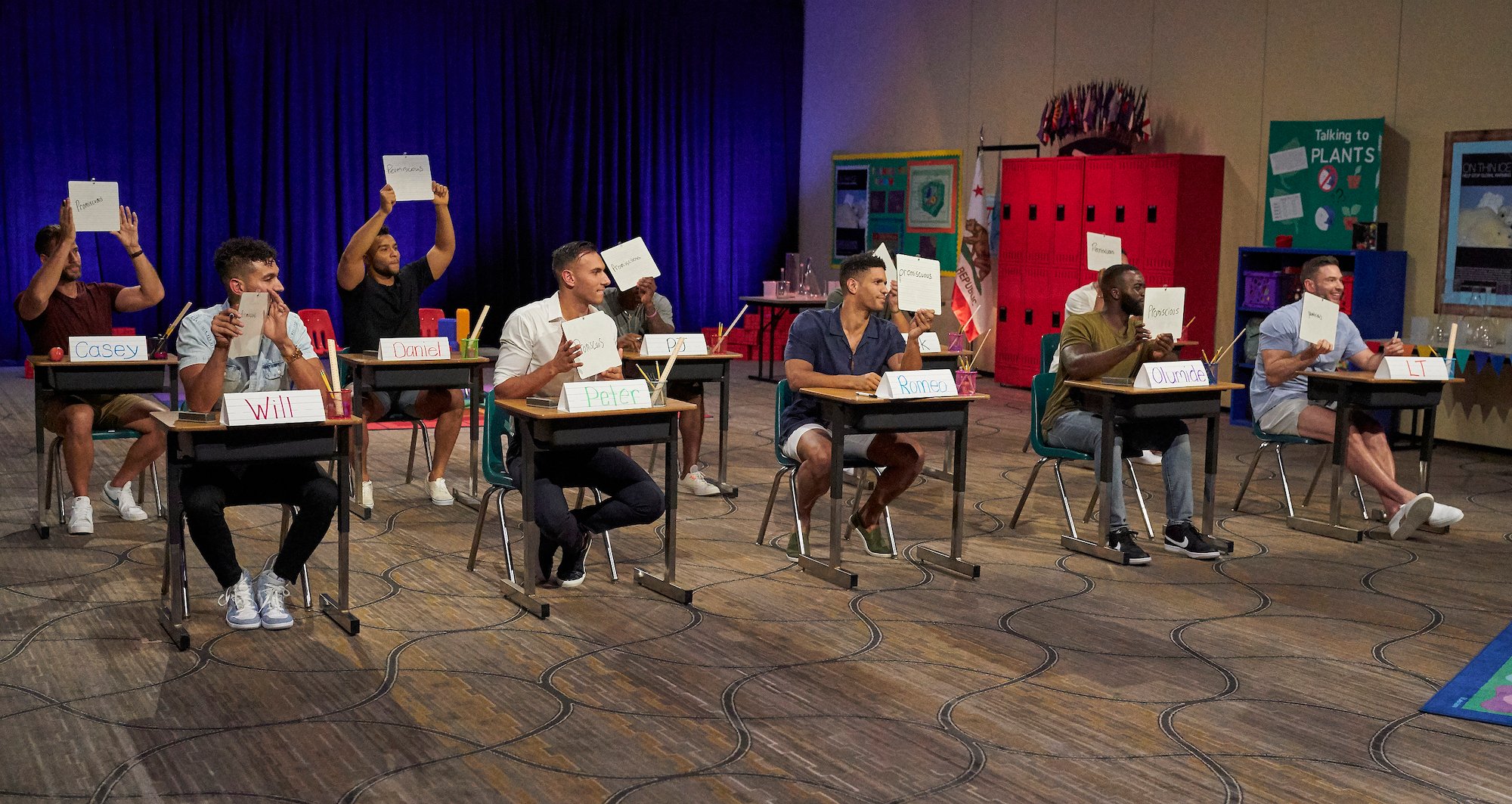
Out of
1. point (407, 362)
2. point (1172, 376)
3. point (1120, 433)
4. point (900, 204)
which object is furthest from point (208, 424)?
point (900, 204)

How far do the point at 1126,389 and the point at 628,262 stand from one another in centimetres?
198

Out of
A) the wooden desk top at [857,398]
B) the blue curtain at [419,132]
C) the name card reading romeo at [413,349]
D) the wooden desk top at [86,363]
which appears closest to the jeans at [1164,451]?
the wooden desk top at [857,398]

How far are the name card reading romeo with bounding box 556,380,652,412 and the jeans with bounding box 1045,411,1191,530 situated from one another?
1970 mm

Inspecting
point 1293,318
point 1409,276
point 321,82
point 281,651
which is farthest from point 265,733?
point 321,82

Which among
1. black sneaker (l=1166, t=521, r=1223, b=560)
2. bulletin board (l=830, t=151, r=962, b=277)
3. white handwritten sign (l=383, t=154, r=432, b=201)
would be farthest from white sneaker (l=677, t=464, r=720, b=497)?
bulletin board (l=830, t=151, r=962, b=277)

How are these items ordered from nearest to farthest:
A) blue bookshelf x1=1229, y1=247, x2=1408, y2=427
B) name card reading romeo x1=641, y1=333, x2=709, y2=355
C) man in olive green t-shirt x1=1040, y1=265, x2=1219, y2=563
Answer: man in olive green t-shirt x1=1040, y1=265, x2=1219, y2=563 → name card reading romeo x1=641, y1=333, x2=709, y2=355 → blue bookshelf x1=1229, y1=247, x2=1408, y2=427

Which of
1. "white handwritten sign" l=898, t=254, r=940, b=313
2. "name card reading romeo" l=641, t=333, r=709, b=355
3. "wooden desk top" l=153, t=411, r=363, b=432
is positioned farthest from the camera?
"name card reading romeo" l=641, t=333, r=709, b=355

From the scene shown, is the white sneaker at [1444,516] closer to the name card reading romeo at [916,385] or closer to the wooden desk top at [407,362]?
the name card reading romeo at [916,385]

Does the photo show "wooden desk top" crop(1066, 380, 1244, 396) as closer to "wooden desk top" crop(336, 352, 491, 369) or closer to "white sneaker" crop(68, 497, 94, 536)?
"wooden desk top" crop(336, 352, 491, 369)

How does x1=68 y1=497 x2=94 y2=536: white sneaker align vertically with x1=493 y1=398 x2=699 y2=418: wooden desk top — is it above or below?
below

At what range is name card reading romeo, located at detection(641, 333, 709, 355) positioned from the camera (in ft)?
21.8

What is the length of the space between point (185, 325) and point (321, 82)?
26.4 feet

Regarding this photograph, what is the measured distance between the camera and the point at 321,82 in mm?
12078

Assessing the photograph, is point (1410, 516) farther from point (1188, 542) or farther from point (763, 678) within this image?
point (763, 678)
